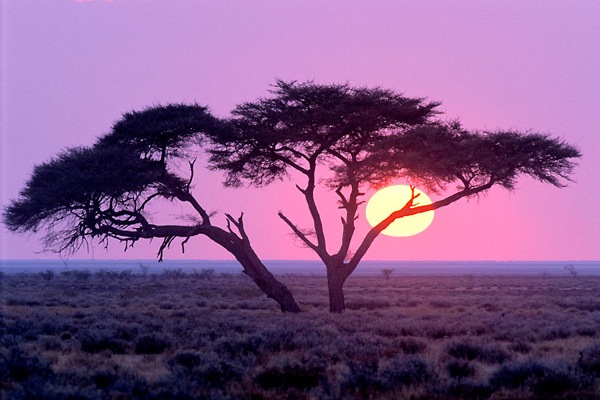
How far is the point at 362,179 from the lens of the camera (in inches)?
1219

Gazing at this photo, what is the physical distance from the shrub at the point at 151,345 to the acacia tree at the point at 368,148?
478 inches

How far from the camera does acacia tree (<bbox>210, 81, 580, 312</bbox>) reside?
30344mm

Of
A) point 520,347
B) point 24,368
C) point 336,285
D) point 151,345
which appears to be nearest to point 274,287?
point 336,285

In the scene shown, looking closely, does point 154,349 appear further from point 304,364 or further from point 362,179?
point 362,179

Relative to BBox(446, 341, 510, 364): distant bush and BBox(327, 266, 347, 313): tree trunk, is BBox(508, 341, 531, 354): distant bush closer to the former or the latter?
BBox(446, 341, 510, 364): distant bush

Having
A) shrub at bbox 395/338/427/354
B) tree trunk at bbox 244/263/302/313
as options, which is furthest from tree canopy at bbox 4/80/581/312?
shrub at bbox 395/338/427/354

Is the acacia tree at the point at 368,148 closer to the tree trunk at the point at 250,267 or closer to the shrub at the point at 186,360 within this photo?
the tree trunk at the point at 250,267

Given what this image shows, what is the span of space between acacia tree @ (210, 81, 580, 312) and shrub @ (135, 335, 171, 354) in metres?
12.1

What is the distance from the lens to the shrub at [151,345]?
1884 centimetres

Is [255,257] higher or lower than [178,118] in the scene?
lower

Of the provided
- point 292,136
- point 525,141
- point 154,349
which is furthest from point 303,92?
point 154,349

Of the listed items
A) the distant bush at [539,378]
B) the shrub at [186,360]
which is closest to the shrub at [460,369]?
the distant bush at [539,378]

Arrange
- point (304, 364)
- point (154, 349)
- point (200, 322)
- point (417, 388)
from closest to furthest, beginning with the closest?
point (417, 388), point (304, 364), point (154, 349), point (200, 322)

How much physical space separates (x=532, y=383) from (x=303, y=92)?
1967 centimetres
